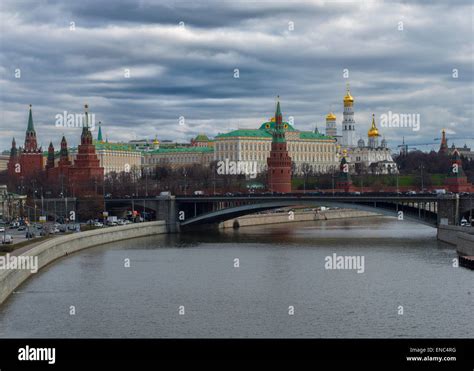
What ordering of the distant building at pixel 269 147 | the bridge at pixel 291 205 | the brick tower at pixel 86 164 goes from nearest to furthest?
the bridge at pixel 291 205, the brick tower at pixel 86 164, the distant building at pixel 269 147

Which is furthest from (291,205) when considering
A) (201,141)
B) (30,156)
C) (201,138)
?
(201,138)

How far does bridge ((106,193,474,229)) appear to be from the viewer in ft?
172

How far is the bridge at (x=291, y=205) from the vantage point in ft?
172

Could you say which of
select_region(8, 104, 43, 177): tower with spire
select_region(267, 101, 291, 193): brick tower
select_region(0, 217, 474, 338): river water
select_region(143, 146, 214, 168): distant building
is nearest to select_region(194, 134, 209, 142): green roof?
select_region(143, 146, 214, 168): distant building

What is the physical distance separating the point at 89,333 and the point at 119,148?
11628cm

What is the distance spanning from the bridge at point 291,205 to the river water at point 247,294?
5.66 metres

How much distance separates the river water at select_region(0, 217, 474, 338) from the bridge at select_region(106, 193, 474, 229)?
5657 millimetres

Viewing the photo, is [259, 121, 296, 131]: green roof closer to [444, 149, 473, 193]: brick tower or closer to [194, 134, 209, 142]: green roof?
[194, 134, 209, 142]: green roof

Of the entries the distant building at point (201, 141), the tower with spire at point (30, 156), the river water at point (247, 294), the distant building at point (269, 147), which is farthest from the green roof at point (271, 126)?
the river water at point (247, 294)

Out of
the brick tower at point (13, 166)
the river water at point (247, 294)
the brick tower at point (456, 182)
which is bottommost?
the river water at point (247, 294)

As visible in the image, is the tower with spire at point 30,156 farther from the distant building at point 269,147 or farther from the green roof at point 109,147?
the distant building at point 269,147
